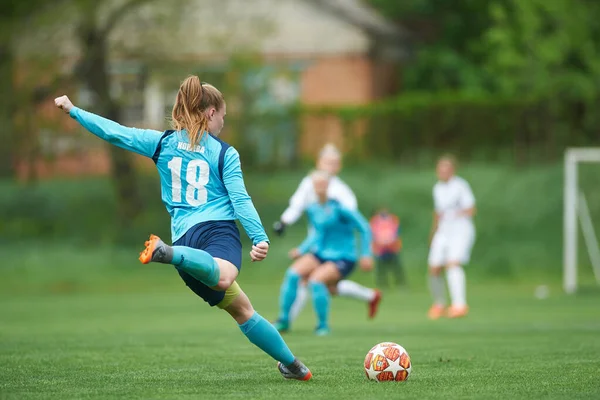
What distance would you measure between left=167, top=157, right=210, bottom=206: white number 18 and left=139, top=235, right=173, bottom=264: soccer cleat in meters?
0.67

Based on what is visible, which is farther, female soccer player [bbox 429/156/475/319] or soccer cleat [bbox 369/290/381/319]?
female soccer player [bbox 429/156/475/319]

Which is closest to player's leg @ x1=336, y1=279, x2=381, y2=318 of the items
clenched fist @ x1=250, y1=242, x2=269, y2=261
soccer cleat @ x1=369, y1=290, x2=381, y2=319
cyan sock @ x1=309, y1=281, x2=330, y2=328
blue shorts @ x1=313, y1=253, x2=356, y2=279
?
soccer cleat @ x1=369, y1=290, x2=381, y2=319

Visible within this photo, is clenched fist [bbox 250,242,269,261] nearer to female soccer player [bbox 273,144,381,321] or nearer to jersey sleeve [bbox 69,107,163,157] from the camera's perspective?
jersey sleeve [bbox 69,107,163,157]

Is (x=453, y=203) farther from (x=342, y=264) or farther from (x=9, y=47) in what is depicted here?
(x=9, y=47)

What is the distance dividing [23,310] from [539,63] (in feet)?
55.0

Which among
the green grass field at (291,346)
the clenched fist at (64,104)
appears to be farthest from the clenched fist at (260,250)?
the clenched fist at (64,104)

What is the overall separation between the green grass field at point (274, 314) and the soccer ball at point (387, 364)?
0.10 meters

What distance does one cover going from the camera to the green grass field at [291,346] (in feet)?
24.4

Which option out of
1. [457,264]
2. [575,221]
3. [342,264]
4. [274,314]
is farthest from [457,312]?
[575,221]

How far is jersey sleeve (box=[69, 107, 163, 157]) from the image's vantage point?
749 cm

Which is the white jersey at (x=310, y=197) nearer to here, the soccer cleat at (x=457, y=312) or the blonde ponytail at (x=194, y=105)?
the soccer cleat at (x=457, y=312)

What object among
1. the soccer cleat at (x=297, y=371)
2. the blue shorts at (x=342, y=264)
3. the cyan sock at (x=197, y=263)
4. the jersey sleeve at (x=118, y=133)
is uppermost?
the jersey sleeve at (x=118, y=133)

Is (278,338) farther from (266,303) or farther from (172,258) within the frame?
(266,303)

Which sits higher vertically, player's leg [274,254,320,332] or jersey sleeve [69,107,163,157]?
jersey sleeve [69,107,163,157]
